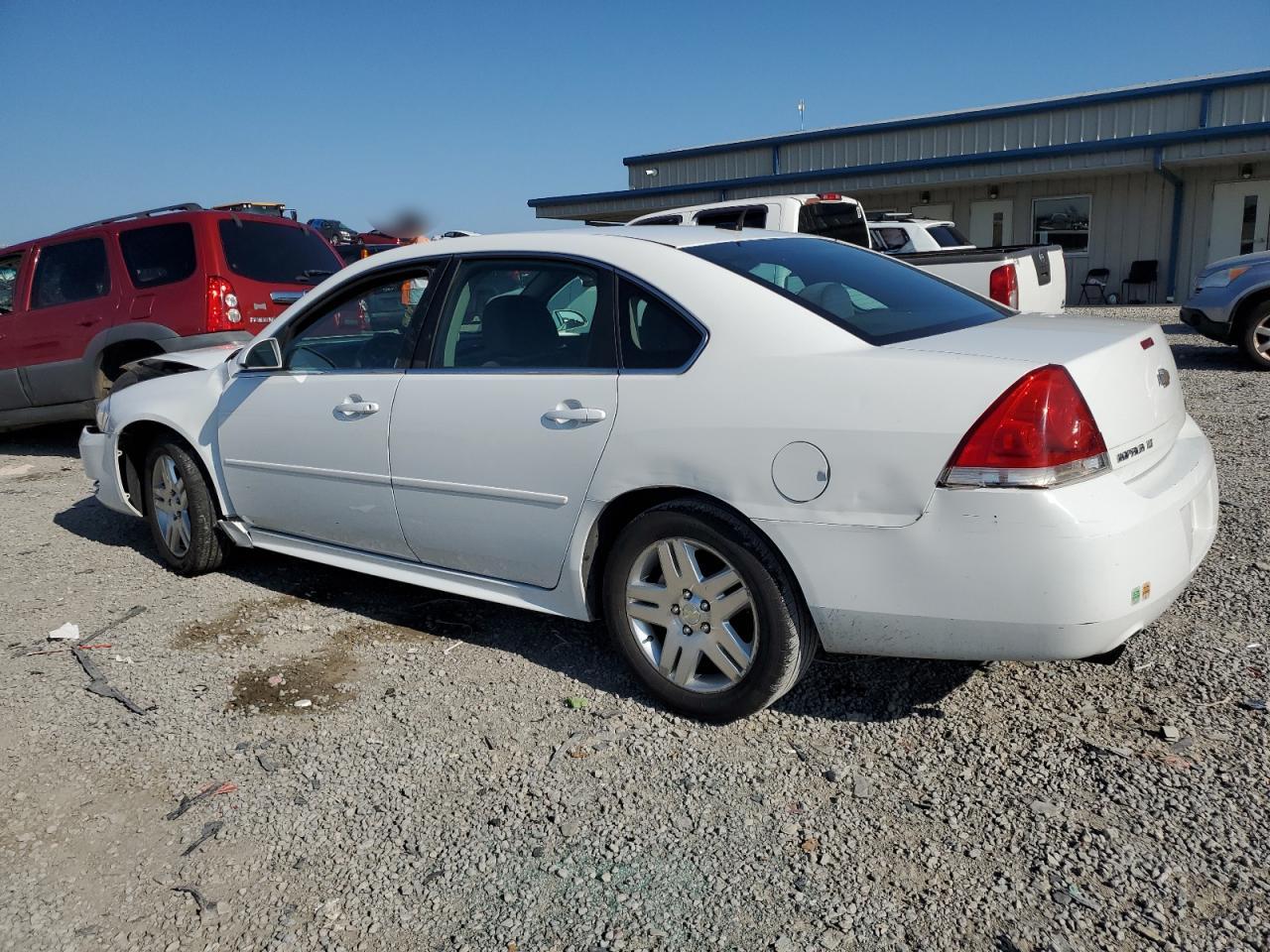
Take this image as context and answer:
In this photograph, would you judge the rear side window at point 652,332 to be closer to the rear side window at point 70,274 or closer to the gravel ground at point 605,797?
the gravel ground at point 605,797

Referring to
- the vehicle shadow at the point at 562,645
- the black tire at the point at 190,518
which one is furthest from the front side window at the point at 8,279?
the vehicle shadow at the point at 562,645

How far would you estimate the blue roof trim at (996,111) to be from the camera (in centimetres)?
1920

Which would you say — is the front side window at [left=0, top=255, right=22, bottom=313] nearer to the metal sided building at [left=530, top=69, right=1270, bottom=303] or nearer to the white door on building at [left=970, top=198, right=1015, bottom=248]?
the metal sided building at [left=530, top=69, right=1270, bottom=303]

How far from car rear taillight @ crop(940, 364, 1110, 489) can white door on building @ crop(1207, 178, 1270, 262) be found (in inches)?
777

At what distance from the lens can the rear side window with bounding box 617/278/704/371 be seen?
3182 mm

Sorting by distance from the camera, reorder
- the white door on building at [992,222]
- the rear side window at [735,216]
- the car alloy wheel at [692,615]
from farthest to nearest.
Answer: the white door on building at [992,222] < the rear side window at [735,216] < the car alloy wheel at [692,615]

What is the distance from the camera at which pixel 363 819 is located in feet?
9.32

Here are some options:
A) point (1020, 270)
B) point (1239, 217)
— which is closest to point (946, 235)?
point (1239, 217)

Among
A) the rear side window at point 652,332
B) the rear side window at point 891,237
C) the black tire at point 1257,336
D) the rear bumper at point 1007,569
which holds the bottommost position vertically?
the black tire at point 1257,336

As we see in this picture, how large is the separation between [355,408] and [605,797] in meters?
1.91

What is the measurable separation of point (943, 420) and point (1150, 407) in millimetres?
808

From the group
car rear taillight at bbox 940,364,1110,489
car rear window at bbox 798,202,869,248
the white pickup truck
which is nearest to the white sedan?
car rear taillight at bbox 940,364,1110,489

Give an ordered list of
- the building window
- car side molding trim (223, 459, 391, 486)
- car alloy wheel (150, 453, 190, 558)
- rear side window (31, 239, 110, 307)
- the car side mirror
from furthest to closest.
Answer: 1. the building window
2. rear side window (31, 239, 110, 307)
3. car alloy wheel (150, 453, 190, 558)
4. the car side mirror
5. car side molding trim (223, 459, 391, 486)

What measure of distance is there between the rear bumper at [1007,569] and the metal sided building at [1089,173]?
18.3m
